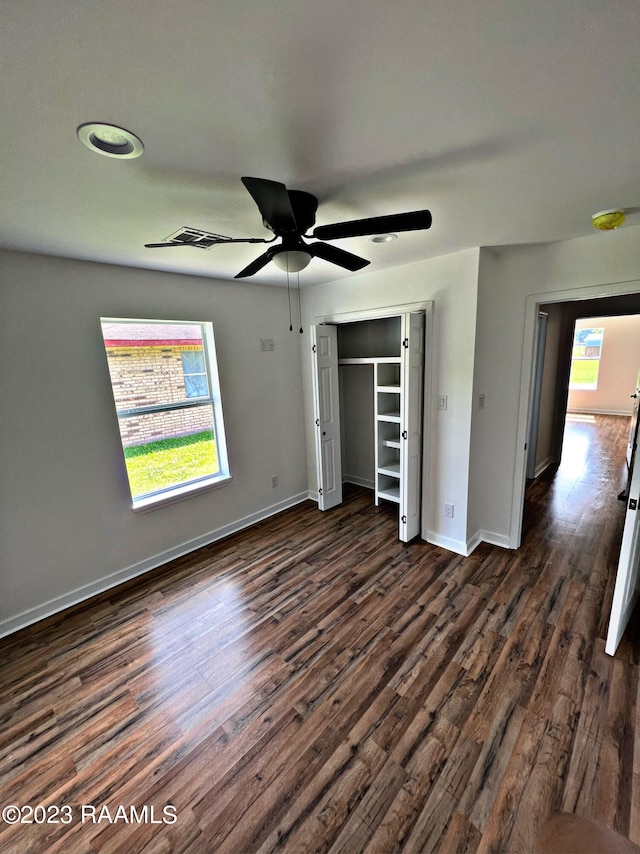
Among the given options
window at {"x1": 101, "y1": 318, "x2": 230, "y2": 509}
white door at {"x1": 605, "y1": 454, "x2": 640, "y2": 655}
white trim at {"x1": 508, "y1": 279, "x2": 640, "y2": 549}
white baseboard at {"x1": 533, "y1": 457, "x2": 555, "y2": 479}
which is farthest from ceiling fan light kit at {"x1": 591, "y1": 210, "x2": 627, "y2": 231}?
white baseboard at {"x1": 533, "y1": 457, "x2": 555, "y2": 479}

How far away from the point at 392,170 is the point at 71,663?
323cm

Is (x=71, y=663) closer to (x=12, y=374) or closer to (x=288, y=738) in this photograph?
(x=288, y=738)

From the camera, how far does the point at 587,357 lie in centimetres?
841

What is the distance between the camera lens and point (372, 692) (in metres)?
1.77

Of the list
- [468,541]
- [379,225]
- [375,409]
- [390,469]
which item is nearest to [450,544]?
[468,541]

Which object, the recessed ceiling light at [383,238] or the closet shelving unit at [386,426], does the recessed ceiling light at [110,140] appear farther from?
the closet shelving unit at [386,426]

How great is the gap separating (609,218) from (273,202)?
1950mm

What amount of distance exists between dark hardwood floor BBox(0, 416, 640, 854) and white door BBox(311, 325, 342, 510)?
3.55 feet

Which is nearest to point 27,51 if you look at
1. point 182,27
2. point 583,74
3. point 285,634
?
point 182,27

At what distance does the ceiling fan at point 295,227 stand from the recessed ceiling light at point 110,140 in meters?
0.36

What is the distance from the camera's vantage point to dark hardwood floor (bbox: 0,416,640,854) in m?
1.30

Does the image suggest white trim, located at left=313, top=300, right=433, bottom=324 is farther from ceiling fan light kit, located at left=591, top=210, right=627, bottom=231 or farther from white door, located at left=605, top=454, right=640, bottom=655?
white door, located at left=605, top=454, right=640, bottom=655

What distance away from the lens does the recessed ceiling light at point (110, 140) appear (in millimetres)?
1082

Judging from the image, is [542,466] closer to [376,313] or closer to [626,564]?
[626,564]
